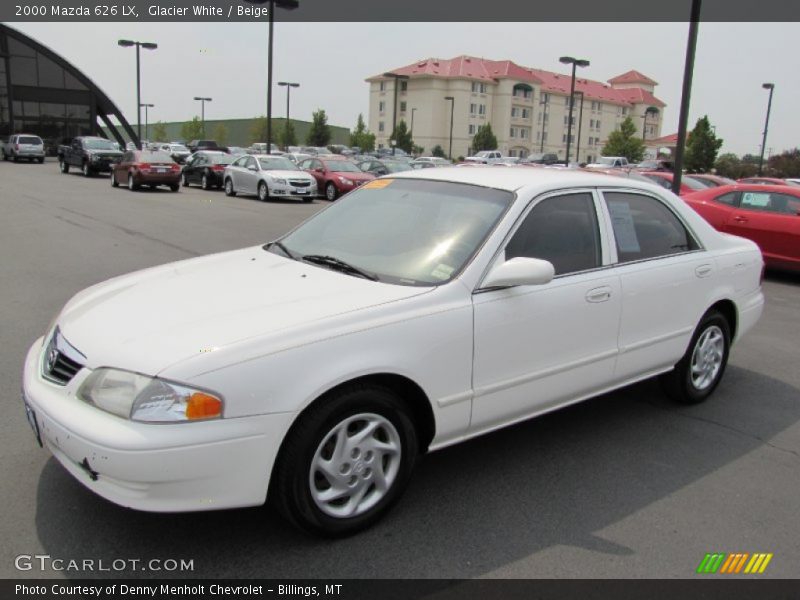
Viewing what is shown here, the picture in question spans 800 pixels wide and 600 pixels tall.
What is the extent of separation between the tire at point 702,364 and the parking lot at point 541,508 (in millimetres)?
115

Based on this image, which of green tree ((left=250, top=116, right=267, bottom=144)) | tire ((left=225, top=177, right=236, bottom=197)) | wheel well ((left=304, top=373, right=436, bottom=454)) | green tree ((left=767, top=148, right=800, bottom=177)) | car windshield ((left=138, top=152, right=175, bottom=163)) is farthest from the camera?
green tree ((left=250, top=116, right=267, bottom=144))

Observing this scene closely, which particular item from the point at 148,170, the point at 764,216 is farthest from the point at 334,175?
the point at 764,216

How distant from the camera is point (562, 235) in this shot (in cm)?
397

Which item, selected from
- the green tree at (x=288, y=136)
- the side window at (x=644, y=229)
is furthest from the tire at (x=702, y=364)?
the green tree at (x=288, y=136)

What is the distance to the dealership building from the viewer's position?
55.3 meters

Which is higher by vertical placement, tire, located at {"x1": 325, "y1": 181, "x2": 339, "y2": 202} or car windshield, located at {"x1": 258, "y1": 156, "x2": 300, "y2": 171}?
car windshield, located at {"x1": 258, "y1": 156, "x2": 300, "y2": 171}

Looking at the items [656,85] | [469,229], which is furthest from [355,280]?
[656,85]

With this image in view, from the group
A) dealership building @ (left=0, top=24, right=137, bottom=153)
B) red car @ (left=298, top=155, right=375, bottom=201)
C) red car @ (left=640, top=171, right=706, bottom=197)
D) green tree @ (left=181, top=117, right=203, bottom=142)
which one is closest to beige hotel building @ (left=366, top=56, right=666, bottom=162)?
green tree @ (left=181, top=117, right=203, bottom=142)

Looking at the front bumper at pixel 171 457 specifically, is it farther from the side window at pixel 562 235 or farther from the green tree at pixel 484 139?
the green tree at pixel 484 139

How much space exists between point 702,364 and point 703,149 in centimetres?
5329

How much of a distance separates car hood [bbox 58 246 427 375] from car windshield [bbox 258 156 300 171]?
65.5ft

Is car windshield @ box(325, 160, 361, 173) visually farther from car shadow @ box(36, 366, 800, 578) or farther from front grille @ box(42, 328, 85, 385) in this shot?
front grille @ box(42, 328, 85, 385)

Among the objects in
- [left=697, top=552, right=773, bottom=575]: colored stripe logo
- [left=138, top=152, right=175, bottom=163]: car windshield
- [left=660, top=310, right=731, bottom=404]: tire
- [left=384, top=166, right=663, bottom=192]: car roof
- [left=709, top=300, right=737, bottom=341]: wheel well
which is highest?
[left=384, top=166, right=663, bottom=192]: car roof

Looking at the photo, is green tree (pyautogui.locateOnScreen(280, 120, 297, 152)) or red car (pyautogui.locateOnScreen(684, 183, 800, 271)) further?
green tree (pyautogui.locateOnScreen(280, 120, 297, 152))
